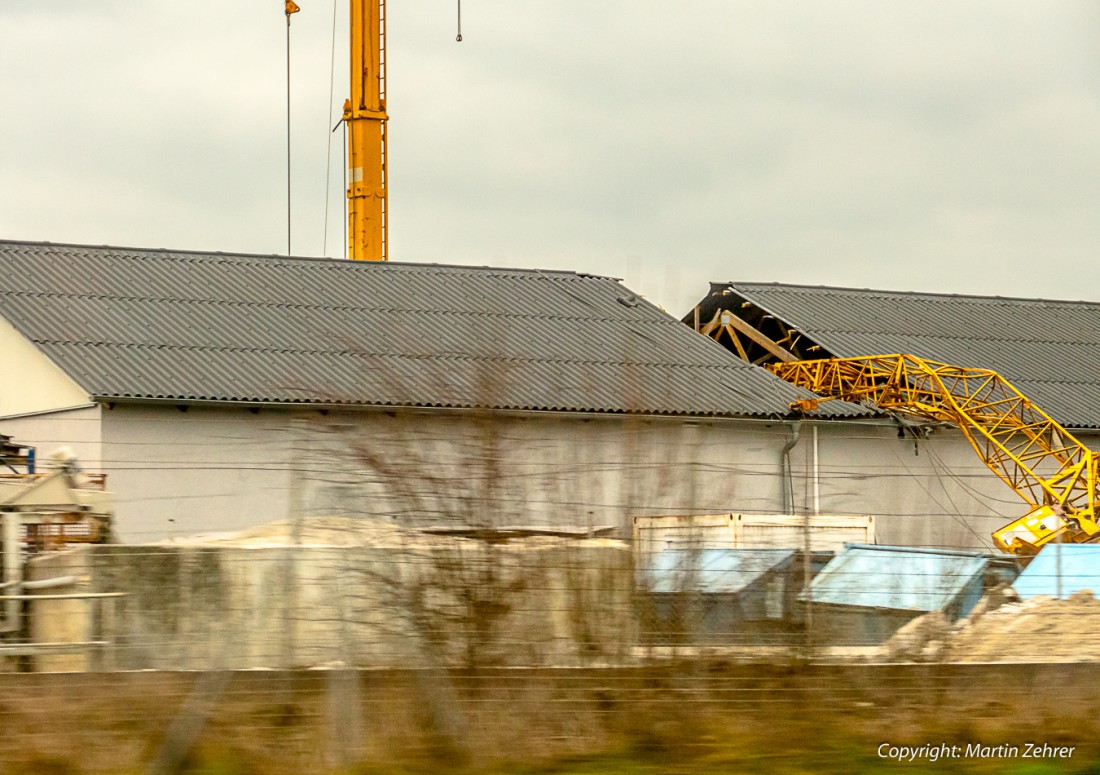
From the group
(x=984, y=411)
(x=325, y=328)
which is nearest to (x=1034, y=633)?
(x=984, y=411)

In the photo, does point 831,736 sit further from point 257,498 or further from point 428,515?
point 257,498

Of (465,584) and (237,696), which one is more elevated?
(465,584)

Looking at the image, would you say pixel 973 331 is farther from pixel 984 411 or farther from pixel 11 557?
pixel 11 557

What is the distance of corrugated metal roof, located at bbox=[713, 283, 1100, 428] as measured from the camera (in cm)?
3008

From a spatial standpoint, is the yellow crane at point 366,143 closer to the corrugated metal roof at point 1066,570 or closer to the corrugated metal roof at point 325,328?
the corrugated metal roof at point 325,328

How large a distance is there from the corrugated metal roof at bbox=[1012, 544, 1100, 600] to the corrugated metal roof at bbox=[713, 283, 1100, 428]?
1571 centimetres

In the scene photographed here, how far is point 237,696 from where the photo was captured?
21.4 feet

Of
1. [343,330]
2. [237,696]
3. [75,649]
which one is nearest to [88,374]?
[343,330]

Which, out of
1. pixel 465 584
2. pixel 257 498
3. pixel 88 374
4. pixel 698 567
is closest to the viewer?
pixel 465 584

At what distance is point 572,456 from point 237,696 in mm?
2039

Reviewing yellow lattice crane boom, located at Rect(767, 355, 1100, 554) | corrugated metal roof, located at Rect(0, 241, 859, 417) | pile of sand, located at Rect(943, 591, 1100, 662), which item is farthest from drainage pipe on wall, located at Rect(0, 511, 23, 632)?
yellow lattice crane boom, located at Rect(767, 355, 1100, 554)

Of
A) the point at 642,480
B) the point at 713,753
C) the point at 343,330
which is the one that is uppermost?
the point at 343,330

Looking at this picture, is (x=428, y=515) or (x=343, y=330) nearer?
(x=428, y=515)

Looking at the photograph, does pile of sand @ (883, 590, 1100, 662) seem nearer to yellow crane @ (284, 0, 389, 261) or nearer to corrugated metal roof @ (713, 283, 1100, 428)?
corrugated metal roof @ (713, 283, 1100, 428)
